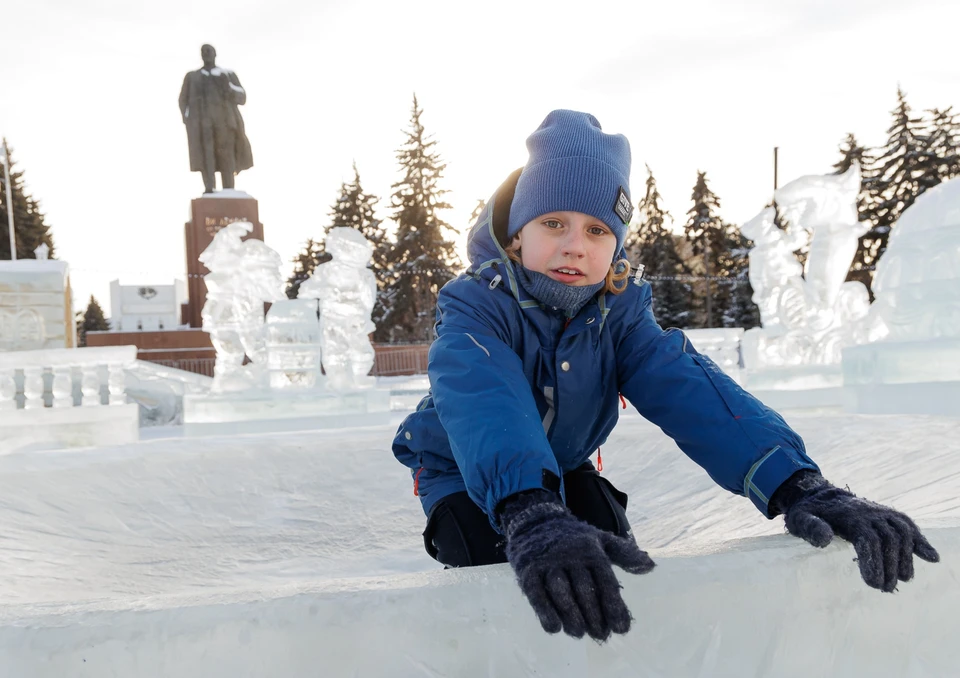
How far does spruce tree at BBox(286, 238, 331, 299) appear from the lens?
3062cm

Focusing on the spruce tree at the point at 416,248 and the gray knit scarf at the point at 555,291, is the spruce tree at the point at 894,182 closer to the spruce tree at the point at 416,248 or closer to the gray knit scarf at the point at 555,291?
the spruce tree at the point at 416,248

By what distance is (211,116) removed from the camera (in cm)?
1608

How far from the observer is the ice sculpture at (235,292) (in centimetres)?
740

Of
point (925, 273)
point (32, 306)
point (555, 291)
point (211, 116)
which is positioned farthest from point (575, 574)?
point (211, 116)

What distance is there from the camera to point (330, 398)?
23.0 feet

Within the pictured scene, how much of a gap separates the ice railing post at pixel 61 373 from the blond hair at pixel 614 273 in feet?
19.8

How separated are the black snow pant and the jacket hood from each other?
1.56 ft

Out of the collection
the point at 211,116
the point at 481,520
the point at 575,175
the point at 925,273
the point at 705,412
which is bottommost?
the point at 481,520

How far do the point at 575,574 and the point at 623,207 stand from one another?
0.93m

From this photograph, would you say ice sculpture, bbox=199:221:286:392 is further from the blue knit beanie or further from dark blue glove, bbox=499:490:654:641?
dark blue glove, bbox=499:490:654:641

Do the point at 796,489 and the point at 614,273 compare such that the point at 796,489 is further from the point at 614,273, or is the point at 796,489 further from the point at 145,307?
the point at 145,307

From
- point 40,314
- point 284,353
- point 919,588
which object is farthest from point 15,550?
point 40,314

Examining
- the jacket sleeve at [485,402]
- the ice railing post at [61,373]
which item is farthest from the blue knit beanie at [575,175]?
the ice railing post at [61,373]

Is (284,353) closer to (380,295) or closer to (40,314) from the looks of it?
(40,314)
